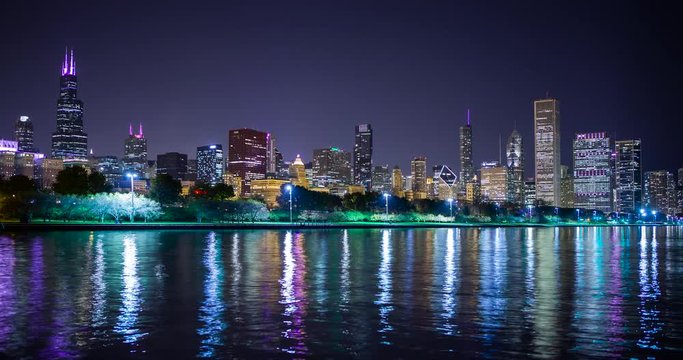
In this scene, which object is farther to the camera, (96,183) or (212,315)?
(96,183)

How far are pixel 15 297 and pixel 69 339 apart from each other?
28.5ft

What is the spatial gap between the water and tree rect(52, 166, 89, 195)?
11303 cm

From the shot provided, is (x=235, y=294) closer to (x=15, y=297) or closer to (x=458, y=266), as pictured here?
(x=15, y=297)

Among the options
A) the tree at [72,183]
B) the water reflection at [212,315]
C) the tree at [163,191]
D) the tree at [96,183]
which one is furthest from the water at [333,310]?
the tree at [163,191]

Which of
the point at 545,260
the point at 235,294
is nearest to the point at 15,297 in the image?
the point at 235,294

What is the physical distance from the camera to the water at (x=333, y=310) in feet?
54.5

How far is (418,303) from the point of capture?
24000 mm

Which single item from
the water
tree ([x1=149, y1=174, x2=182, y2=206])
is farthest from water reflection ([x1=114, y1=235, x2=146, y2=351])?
tree ([x1=149, y1=174, x2=182, y2=206])

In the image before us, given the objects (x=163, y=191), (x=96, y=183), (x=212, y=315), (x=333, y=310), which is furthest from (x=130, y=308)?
(x=96, y=183)

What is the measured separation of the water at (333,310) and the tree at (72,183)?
371 ft

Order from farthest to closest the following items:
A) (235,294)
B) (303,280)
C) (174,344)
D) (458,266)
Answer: (458,266) → (303,280) → (235,294) → (174,344)

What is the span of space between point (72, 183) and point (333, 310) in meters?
137

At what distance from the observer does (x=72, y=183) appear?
482ft

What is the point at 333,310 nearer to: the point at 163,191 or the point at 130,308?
the point at 130,308
